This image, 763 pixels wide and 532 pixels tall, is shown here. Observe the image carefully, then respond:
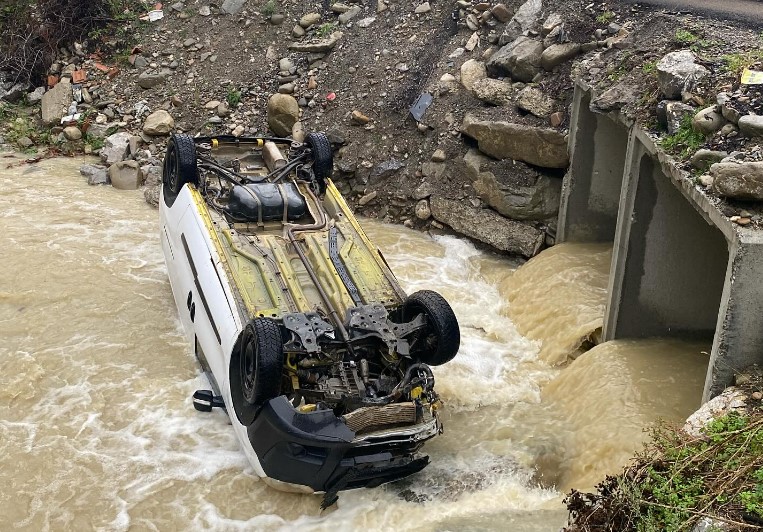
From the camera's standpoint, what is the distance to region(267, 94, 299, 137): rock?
14391mm

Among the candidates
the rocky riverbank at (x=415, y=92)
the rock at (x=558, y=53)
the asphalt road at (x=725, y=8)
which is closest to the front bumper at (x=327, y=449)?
the rocky riverbank at (x=415, y=92)

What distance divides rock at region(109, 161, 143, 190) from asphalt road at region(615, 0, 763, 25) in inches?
354

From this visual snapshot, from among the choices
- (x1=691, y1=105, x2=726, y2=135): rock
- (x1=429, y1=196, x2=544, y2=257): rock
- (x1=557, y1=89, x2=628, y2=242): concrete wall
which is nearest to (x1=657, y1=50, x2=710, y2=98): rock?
(x1=691, y1=105, x2=726, y2=135): rock

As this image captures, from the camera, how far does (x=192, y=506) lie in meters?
7.27

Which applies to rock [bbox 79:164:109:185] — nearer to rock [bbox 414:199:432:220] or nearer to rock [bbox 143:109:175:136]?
rock [bbox 143:109:175:136]

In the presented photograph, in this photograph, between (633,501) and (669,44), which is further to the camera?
(669,44)

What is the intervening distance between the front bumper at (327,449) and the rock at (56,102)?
36.3ft

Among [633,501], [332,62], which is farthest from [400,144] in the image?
[633,501]

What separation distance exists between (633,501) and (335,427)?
2.41m

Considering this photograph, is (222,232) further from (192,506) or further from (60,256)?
(60,256)

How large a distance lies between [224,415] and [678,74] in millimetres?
6208

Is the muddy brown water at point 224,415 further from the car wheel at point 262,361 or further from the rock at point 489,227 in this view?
the car wheel at point 262,361

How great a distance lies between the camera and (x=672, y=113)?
842 cm

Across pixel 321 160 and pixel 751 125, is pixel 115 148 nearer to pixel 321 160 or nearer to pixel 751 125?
pixel 321 160
